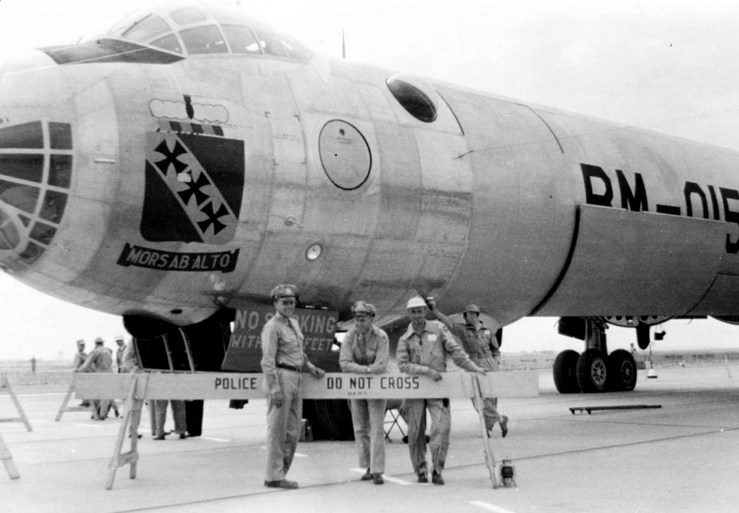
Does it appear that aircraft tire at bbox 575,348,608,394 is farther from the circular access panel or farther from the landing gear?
the circular access panel

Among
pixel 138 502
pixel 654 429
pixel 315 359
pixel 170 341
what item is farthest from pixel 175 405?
pixel 654 429

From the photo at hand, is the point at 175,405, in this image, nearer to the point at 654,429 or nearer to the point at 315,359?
the point at 315,359

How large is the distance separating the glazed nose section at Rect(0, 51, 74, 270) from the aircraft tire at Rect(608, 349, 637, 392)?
14.0 meters

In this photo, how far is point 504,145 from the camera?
34.8ft

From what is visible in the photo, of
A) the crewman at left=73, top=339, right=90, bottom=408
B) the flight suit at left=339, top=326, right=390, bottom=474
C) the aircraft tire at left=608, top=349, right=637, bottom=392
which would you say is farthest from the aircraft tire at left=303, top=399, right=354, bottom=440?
the aircraft tire at left=608, top=349, right=637, bottom=392

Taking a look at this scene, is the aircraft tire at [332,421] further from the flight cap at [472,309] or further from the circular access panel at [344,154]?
the circular access panel at [344,154]

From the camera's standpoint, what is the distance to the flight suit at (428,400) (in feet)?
22.9

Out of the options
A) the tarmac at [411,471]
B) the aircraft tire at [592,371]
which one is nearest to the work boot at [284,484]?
the tarmac at [411,471]

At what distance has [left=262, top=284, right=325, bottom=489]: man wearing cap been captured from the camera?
22.1ft

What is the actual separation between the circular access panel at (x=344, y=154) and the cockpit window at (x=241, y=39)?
1104mm

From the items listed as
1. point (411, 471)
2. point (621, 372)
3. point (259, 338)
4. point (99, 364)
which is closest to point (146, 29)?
point (259, 338)

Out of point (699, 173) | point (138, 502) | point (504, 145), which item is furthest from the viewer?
point (699, 173)

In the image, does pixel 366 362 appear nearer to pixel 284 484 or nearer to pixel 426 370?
pixel 426 370

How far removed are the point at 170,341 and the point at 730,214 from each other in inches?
384
